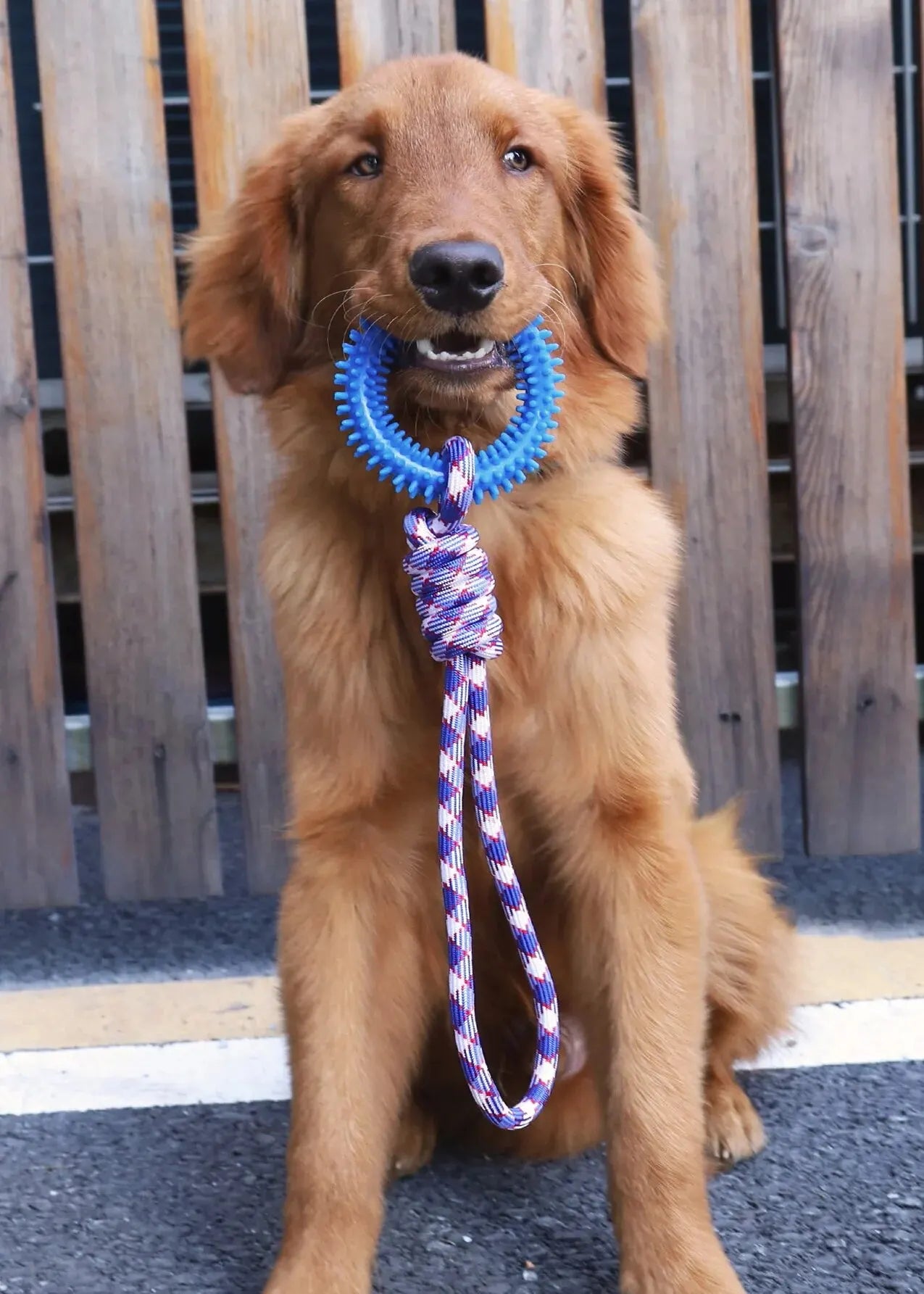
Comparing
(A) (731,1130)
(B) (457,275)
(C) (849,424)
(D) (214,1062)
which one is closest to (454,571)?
(B) (457,275)

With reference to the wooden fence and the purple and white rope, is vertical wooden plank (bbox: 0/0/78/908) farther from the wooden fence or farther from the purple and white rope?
the purple and white rope

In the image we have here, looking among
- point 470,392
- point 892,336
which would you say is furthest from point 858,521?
point 470,392

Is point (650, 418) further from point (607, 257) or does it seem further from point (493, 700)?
point (493, 700)

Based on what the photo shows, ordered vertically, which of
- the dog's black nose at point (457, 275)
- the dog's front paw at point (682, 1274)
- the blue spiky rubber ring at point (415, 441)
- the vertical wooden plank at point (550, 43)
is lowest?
the dog's front paw at point (682, 1274)

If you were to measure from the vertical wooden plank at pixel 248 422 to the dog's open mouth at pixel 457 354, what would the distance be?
1.00 meters

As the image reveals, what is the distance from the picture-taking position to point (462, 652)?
5.75 feet

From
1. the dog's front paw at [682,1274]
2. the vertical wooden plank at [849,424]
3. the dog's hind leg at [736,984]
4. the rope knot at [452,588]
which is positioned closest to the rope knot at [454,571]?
the rope knot at [452,588]

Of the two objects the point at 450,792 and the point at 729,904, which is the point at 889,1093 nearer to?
the point at 729,904

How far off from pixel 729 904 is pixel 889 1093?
0.41 m

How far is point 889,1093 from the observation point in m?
2.17

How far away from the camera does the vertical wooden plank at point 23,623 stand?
2920mm

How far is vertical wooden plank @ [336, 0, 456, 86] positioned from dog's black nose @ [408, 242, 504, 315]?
139cm

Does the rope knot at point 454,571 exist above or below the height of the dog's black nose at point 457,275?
below

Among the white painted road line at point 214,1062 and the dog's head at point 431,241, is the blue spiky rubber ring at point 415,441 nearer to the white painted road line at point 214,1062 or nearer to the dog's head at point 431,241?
the dog's head at point 431,241
